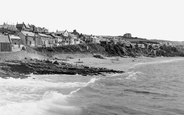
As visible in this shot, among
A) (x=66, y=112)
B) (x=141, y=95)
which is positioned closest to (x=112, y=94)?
(x=141, y=95)

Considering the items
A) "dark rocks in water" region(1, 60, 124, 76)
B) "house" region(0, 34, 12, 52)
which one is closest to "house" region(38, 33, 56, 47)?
"house" region(0, 34, 12, 52)

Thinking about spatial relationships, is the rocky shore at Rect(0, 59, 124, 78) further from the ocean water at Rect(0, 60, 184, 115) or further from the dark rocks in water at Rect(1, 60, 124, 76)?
the ocean water at Rect(0, 60, 184, 115)

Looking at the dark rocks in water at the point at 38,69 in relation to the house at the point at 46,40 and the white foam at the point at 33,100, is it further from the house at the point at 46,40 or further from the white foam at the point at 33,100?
the house at the point at 46,40

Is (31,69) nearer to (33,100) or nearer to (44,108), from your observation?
(33,100)

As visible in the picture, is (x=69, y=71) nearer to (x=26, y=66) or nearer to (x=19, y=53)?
(x=26, y=66)

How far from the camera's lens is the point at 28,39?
62375 mm

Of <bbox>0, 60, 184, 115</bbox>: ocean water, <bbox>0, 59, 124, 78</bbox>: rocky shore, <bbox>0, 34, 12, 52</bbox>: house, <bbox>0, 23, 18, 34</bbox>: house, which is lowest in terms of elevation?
<bbox>0, 60, 184, 115</bbox>: ocean water

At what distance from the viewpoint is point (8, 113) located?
14.2m

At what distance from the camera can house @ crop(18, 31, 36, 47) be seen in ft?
199

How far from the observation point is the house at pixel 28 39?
6072 cm

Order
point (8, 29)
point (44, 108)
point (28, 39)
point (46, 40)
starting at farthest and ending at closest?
point (8, 29)
point (46, 40)
point (28, 39)
point (44, 108)

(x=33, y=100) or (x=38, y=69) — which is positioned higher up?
(x=38, y=69)

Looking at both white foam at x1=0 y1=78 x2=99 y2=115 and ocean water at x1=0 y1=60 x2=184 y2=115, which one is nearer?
white foam at x1=0 y1=78 x2=99 y2=115

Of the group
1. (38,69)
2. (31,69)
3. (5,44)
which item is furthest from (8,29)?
(31,69)
